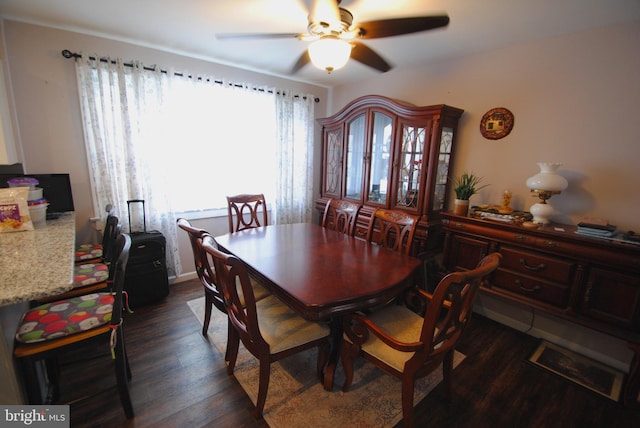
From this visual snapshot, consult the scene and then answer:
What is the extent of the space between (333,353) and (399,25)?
187 cm

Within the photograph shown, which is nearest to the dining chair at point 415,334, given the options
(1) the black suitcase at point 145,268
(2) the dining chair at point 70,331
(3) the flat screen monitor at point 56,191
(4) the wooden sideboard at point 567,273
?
(4) the wooden sideboard at point 567,273

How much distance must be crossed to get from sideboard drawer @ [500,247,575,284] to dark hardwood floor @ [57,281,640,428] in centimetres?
64

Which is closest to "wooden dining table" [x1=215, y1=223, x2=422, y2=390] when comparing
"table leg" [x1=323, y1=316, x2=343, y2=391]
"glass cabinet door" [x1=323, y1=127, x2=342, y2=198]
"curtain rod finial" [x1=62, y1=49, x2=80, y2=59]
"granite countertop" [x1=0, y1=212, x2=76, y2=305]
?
"table leg" [x1=323, y1=316, x2=343, y2=391]

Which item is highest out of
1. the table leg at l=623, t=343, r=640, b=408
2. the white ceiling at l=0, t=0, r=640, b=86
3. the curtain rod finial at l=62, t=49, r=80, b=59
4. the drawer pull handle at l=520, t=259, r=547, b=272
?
the white ceiling at l=0, t=0, r=640, b=86

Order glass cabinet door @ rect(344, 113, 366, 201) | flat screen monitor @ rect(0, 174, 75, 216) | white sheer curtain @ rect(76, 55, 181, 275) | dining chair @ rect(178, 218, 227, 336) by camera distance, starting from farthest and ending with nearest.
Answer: glass cabinet door @ rect(344, 113, 366, 201) → white sheer curtain @ rect(76, 55, 181, 275) → flat screen monitor @ rect(0, 174, 75, 216) → dining chair @ rect(178, 218, 227, 336)

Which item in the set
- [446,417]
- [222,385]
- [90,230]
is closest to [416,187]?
[446,417]

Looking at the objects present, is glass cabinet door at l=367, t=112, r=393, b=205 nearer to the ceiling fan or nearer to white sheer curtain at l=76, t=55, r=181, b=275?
the ceiling fan

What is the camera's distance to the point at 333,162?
140 inches

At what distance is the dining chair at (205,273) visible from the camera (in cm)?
161

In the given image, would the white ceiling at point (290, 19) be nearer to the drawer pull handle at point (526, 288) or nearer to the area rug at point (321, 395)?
the drawer pull handle at point (526, 288)

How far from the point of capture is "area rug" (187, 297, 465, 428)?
5.03 feet

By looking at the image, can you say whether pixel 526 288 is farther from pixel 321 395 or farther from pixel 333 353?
pixel 321 395

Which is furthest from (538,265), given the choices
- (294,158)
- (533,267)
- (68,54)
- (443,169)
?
(68,54)

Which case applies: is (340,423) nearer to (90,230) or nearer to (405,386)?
(405,386)
